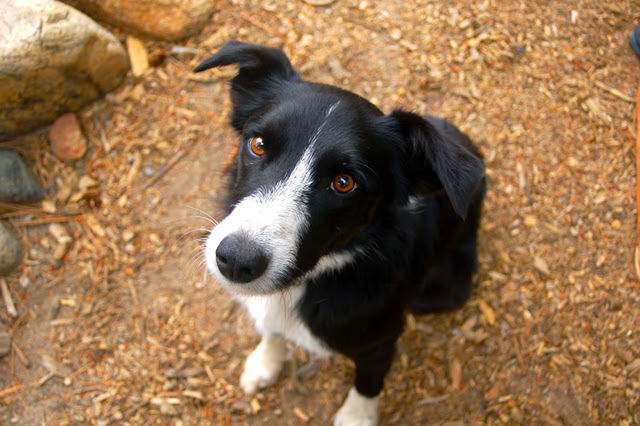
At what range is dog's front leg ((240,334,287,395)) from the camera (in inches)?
127

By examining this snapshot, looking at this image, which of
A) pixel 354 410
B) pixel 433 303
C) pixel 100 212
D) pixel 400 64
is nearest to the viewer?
pixel 354 410

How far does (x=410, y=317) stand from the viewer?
11.5 feet

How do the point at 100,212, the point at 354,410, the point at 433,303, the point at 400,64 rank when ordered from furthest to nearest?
the point at 400,64 < the point at 100,212 < the point at 433,303 < the point at 354,410

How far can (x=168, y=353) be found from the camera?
338 cm

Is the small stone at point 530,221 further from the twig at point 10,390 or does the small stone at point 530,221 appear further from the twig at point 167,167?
the twig at point 10,390

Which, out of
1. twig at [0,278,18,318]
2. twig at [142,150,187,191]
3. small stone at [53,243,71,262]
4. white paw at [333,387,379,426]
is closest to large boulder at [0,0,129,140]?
twig at [142,150,187,191]

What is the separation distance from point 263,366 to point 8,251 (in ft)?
6.15

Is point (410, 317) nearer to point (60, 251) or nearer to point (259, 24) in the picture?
point (60, 251)

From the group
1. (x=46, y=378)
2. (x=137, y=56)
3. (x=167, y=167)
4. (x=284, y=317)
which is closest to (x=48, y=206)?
(x=167, y=167)

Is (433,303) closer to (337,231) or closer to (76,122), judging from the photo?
(337,231)

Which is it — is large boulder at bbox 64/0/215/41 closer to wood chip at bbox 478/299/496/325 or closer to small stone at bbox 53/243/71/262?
small stone at bbox 53/243/71/262

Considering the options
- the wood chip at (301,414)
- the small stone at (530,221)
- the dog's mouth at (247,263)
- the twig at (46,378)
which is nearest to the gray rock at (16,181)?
the twig at (46,378)

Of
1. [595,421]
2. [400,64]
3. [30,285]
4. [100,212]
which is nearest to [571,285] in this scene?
[595,421]

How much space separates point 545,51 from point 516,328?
87.9 inches
